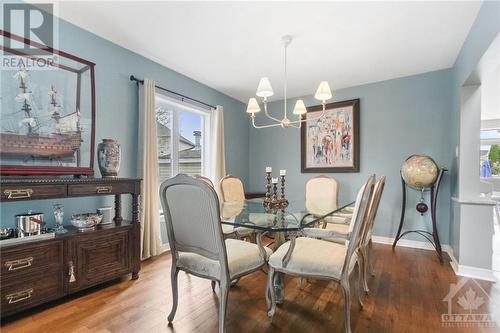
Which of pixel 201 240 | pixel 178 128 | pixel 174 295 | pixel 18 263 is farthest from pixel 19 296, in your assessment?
pixel 178 128

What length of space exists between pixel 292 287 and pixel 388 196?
8.02ft

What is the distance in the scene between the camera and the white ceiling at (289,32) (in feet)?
7.22

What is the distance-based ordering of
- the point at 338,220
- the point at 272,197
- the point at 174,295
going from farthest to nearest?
1. the point at 338,220
2. the point at 272,197
3. the point at 174,295

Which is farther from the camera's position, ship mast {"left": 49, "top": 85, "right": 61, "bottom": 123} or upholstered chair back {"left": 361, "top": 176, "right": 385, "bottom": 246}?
ship mast {"left": 49, "top": 85, "right": 61, "bottom": 123}

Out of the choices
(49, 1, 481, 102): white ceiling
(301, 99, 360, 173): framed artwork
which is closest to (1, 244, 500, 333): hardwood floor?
(301, 99, 360, 173): framed artwork

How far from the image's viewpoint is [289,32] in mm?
2562

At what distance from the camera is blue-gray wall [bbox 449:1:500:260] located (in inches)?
74.0

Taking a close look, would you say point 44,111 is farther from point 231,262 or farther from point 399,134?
point 399,134

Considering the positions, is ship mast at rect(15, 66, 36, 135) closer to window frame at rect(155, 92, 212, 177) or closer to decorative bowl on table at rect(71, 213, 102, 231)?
decorative bowl on table at rect(71, 213, 102, 231)

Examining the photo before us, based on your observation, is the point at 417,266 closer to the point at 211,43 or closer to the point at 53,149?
the point at 211,43

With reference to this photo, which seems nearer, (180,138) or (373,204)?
(373,204)

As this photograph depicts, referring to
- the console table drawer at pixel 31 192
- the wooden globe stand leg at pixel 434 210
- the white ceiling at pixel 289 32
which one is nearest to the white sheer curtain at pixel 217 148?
the white ceiling at pixel 289 32

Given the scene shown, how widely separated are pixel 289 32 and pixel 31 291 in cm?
320

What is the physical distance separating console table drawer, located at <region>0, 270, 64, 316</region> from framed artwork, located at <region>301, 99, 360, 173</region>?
3.80m
